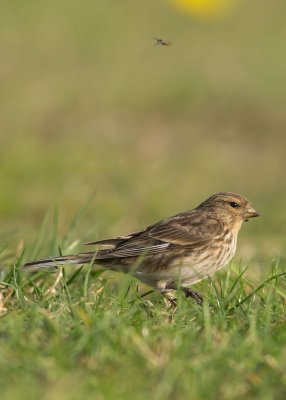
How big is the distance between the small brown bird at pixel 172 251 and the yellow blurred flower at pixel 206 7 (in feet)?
47.9

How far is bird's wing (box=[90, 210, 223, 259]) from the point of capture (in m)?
7.18

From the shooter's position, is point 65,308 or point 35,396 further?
point 65,308

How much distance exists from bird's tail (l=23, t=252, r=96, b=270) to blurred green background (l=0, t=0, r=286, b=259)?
1525mm

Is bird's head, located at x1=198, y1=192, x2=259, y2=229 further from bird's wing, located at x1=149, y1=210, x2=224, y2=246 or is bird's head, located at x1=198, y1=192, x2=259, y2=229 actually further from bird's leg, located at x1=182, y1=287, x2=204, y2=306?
bird's leg, located at x1=182, y1=287, x2=204, y2=306

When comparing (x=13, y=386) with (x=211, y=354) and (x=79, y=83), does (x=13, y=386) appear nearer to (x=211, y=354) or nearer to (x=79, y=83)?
(x=211, y=354)

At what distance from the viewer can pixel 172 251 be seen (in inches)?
286

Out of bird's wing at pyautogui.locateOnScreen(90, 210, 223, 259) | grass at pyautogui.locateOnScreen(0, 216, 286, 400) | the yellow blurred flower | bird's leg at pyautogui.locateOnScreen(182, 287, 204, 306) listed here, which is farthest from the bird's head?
the yellow blurred flower

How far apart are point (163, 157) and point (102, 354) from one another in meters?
10.9

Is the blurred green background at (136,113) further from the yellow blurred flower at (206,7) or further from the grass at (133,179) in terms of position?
the yellow blurred flower at (206,7)

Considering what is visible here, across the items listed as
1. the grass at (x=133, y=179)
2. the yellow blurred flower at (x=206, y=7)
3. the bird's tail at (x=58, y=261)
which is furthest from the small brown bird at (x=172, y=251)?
the yellow blurred flower at (x=206, y=7)

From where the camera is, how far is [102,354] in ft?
14.9

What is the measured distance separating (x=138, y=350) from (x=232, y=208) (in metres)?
3.33

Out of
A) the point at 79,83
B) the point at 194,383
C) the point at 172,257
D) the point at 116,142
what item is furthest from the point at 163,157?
the point at 194,383

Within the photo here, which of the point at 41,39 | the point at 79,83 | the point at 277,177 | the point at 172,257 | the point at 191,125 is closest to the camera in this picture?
the point at 172,257
